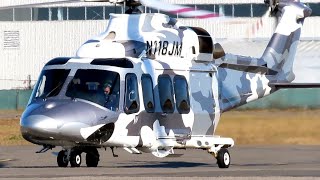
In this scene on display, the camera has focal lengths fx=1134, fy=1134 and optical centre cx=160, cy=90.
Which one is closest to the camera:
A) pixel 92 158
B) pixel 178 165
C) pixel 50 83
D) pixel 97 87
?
pixel 97 87

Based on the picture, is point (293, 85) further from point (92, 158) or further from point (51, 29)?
point (51, 29)

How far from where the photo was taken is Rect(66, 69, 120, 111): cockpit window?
21859 mm

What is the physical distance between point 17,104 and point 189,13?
39893 millimetres

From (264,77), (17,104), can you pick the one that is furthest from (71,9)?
(264,77)

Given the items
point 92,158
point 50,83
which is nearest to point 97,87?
point 50,83

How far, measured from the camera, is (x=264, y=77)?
89.1 feet

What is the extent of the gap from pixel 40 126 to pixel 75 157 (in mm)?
2002

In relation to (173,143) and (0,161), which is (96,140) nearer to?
(173,143)

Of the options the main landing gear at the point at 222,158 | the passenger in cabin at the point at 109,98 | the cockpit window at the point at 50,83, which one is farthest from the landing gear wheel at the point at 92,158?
Answer: the main landing gear at the point at 222,158

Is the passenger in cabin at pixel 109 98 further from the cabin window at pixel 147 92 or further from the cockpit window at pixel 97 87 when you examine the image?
the cabin window at pixel 147 92

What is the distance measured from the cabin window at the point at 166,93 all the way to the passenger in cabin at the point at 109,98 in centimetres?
159

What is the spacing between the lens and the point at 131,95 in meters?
22.5

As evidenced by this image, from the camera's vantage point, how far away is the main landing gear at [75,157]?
2252 cm

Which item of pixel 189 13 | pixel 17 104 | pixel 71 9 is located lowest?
pixel 17 104
